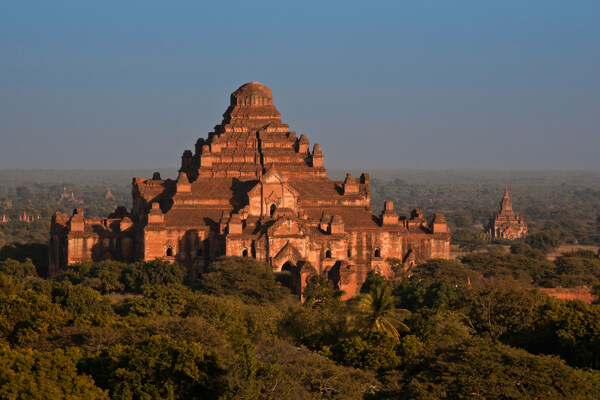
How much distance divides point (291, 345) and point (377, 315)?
5857 mm

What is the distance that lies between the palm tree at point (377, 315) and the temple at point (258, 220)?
1523 cm

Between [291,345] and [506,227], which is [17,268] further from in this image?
[506,227]

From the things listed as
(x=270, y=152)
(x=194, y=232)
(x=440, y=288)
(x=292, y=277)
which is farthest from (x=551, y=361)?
(x=270, y=152)

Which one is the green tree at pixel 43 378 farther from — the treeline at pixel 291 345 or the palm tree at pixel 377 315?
the palm tree at pixel 377 315

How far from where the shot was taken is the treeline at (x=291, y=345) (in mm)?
41250

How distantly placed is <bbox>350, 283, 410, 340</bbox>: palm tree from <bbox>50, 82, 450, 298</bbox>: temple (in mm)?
15228

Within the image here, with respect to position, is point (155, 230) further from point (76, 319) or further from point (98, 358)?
point (98, 358)

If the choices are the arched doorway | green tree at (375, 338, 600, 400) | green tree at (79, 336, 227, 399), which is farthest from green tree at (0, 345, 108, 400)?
the arched doorway

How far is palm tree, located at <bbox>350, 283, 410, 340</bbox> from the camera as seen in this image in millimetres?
51312

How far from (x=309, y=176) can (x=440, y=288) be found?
17.2 meters

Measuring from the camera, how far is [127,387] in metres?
40.6

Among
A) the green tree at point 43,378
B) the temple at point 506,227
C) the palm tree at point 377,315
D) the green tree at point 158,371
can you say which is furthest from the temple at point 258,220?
the temple at point 506,227

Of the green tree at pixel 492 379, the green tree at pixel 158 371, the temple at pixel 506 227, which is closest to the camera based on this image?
the green tree at pixel 158 371

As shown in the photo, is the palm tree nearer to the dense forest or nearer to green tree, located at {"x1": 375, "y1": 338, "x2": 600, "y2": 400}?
the dense forest
